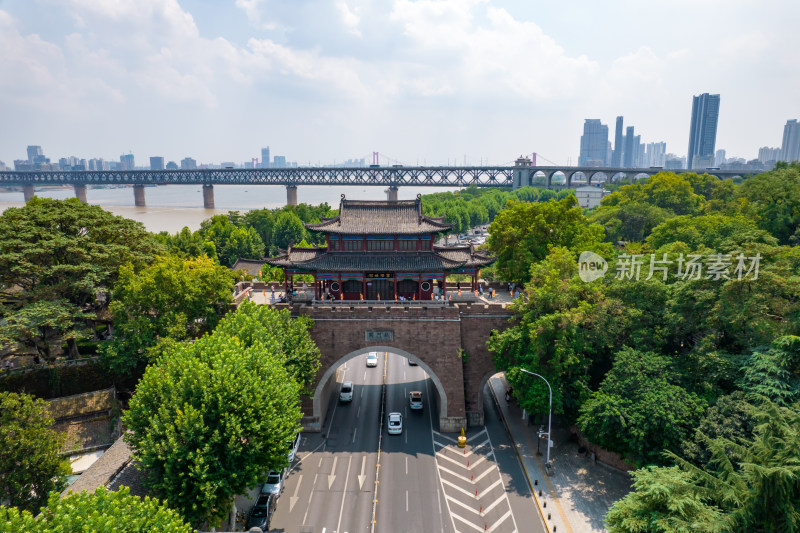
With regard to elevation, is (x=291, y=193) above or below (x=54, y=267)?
above

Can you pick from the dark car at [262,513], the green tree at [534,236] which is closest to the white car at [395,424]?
the dark car at [262,513]

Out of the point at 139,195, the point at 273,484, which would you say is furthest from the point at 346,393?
the point at 139,195

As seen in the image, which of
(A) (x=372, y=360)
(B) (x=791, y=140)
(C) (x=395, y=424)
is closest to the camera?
(C) (x=395, y=424)

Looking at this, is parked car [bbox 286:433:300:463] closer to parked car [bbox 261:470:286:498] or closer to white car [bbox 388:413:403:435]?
parked car [bbox 261:470:286:498]

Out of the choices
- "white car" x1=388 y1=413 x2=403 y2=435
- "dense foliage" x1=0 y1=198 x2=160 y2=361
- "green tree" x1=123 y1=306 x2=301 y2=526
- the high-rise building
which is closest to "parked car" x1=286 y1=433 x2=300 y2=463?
"white car" x1=388 y1=413 x2=403 y2=435

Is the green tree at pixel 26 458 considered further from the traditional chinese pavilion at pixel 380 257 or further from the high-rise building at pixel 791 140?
the high-rise building at pixel 791 140

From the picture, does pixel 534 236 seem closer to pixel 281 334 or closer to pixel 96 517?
pixel 281 334

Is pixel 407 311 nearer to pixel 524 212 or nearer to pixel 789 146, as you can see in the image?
pixel 524 212
